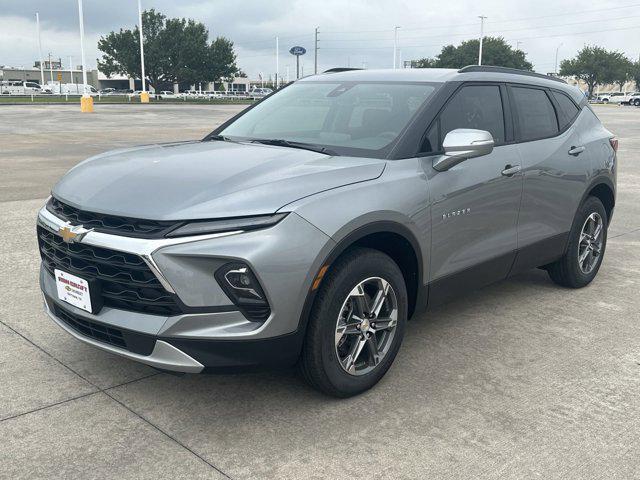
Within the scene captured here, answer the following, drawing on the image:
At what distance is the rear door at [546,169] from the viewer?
455 cm

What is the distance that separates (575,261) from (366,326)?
103 inches

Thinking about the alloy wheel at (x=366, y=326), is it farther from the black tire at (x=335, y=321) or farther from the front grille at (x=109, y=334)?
the front grille at (x=109, y=334)

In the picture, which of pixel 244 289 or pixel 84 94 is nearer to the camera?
pixel 244 289

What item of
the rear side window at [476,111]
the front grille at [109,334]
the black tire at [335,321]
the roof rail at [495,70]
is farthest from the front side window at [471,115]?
the front grille at [109,334]

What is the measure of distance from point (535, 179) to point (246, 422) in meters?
2.66

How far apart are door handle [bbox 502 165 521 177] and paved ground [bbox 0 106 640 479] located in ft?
3.47

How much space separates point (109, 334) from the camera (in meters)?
3.06

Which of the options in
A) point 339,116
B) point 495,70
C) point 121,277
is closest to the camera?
point 121,277

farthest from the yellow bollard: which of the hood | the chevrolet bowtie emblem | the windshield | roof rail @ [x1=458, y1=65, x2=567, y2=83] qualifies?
the chevrolet bowtie emblem

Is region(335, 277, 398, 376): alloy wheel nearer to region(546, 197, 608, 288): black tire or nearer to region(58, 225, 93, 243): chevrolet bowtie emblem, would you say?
region(58, 225, 93, 243): chevrolet bowtie emblem

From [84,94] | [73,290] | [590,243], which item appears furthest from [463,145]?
[84,94]

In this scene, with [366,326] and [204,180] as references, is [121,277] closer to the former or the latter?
[204,180]

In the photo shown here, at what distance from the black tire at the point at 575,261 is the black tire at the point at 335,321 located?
2302 mm

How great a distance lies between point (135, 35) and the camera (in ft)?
274
